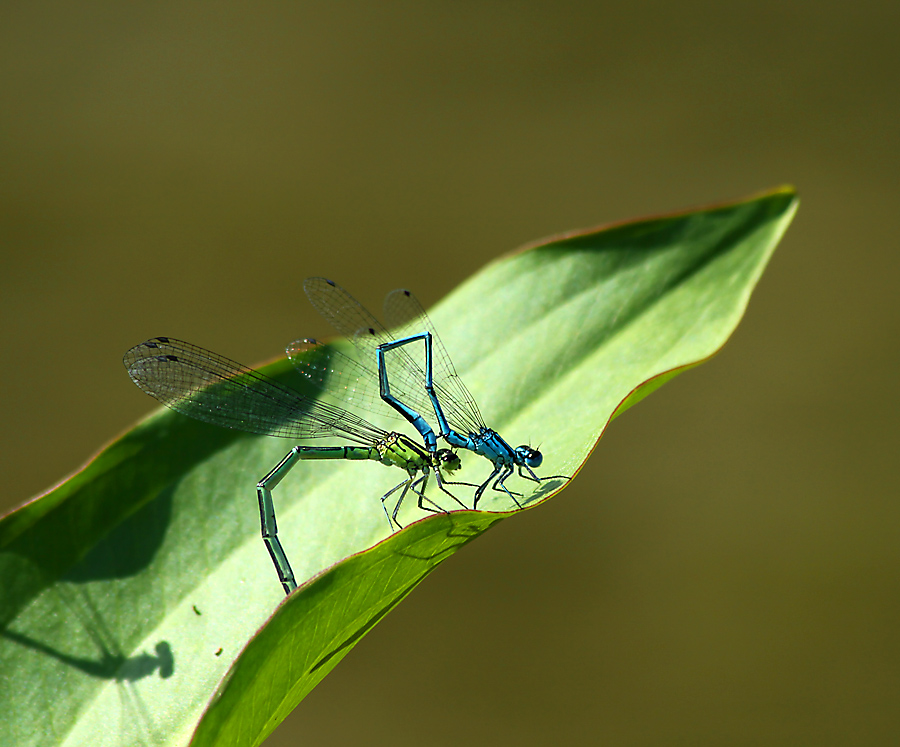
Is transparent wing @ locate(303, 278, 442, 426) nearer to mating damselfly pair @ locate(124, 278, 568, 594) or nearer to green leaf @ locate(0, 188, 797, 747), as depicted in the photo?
mating damselfly pair @ locate(124, 278, 568, 594)

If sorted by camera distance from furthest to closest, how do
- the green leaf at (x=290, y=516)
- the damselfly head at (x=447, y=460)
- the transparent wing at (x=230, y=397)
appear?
the damselfly head at (x=447, y=460) → the transparent wing at (x=230, y=397) → the green leaf at (x=290, y=516)

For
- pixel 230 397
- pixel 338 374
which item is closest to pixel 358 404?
pixel 338 374

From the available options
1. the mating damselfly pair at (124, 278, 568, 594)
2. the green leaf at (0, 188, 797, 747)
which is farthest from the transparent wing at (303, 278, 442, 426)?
the green leaf at (0, 188, 797, 747)

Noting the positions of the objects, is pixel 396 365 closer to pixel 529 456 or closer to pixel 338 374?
pixel 338 374

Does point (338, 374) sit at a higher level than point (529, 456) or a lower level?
higher

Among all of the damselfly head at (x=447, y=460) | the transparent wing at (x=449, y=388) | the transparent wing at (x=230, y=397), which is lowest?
the damselfly head at (x=447, y=460)

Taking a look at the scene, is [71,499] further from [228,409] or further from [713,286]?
[713,286]

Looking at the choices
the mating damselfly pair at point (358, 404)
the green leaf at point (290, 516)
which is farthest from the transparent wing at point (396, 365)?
the green leaf at point (290, 516)

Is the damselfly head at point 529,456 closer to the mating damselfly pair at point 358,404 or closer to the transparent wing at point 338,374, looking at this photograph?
the mating damselfly pair at point 358,404
